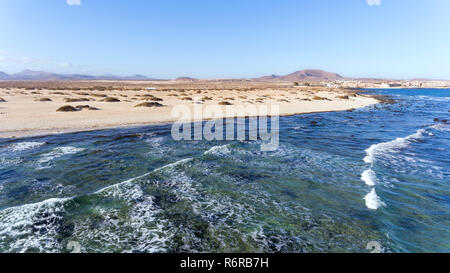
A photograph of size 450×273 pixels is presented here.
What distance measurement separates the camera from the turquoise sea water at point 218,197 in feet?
20.2

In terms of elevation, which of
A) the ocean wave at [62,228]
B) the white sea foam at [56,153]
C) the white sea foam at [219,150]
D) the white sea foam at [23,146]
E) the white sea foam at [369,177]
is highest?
the white sea foam at [23,146]

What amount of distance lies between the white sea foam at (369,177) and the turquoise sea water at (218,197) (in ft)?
0.30

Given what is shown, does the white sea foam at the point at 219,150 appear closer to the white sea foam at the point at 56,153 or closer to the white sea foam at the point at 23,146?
the white sea foam at the point at 56,153

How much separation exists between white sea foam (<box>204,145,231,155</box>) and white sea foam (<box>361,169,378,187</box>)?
285 inches

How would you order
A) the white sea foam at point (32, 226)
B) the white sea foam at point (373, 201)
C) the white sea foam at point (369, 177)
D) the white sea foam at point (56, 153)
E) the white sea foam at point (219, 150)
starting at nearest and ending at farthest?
1. the white sea foam at point (32, 226)
2. the white sea foam at point (373, 201)
3. the white sea foam at point (369, 177)
4. the white sea foam at point (56, 153)
5. the white sea foam at point (219, 150)

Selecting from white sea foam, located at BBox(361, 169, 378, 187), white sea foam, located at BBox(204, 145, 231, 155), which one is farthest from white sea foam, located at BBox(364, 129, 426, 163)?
white sea foam, located at BBox(204, 145, 231, 155)

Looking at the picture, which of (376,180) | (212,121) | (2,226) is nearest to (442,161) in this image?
(376,180)

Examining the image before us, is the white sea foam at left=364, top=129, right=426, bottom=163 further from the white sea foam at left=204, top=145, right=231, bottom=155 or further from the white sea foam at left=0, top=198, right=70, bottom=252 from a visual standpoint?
the white sea foam at left=0, top=198, right=70, bottom=252

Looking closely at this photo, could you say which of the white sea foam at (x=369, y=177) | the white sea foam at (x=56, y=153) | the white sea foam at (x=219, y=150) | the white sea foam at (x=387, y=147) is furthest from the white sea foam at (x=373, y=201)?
the white sea foam at (x=56, y=153)

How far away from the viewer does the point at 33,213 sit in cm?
700

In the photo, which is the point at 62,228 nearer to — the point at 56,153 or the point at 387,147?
the point at 56,153

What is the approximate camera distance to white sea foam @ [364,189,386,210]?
7926mm
